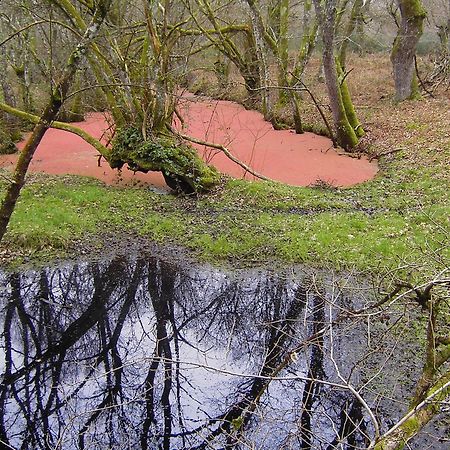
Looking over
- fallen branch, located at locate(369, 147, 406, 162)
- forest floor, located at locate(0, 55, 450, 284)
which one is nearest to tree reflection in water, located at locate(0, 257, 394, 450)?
forest floor, located at locate(0, 55, 450, 284)

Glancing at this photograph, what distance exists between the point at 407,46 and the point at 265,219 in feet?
39.6

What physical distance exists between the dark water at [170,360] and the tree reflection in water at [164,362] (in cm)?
2

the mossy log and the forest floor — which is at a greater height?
the mossy log

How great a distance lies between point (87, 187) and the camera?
1254cm

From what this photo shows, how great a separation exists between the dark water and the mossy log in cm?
334

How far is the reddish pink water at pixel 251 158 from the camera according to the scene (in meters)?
14.0

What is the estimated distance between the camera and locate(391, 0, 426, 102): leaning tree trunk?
18641 mm

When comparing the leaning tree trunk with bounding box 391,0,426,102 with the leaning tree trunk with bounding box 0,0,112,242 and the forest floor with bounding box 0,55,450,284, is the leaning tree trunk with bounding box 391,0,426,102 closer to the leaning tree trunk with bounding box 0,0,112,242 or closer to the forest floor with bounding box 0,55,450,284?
the forest floor with bounding box 0,55,450,284

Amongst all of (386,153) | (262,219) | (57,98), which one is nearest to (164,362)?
(57,98)

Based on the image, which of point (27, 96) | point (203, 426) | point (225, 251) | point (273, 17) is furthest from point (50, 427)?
point (273, 17)

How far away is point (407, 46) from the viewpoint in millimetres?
19094

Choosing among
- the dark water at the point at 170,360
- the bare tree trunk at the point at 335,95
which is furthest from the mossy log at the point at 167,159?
the bare tree trunk at the point at 335,95

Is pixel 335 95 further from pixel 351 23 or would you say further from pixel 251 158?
pixel 351 23

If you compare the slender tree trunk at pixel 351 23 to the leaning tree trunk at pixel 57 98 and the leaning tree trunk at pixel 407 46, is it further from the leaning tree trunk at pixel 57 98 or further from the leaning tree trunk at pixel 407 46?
the leaning tree trunk at pixel 57 98
